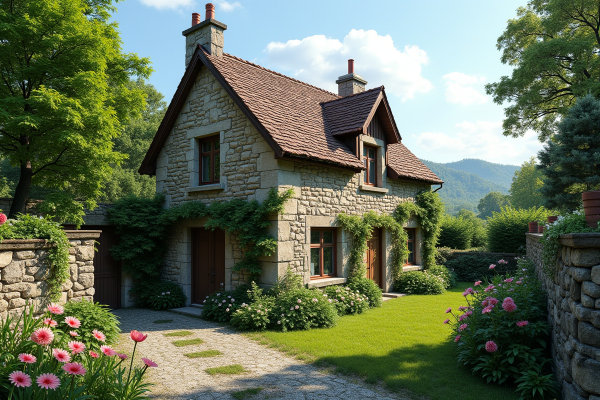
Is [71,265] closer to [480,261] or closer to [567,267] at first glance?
[567,267]

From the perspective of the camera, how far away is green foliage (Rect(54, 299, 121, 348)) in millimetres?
6543

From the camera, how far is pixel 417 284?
46.2 feet

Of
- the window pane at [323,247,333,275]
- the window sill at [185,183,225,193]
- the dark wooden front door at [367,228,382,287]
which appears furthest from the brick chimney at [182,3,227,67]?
the dark wooden front door at [367,228,382,287]

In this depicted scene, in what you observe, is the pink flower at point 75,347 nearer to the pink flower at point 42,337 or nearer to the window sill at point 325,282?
the pink flower at point 42,337

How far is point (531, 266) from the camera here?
8789 mm

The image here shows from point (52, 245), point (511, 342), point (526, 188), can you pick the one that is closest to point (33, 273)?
point (52, 245)

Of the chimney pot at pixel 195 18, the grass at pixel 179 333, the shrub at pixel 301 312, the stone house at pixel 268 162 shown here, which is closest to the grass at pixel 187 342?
the grass at pixel 179 333

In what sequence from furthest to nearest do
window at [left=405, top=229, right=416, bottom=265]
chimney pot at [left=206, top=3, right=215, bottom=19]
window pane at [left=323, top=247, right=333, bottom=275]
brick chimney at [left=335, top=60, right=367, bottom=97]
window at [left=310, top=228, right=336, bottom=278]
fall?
brick chimney at [left=335, top=60, right=367, bottom=97], window at [left=405, top=229, right=416, bottom=265], chimney pot at [left=206, top=3, right=215, bottom=19], window pane at [left=323, top=247, right=333, bottom=275], window at [left=310, top=228, right=336, bottom=278]

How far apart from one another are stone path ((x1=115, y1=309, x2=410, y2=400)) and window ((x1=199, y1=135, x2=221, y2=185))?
492 cm

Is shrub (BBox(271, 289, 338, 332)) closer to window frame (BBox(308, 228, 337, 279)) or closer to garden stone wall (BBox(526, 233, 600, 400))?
window frame (BBox(308, 228, 337, 279))

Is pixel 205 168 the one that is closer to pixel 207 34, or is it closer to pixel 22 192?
pixel 207 34

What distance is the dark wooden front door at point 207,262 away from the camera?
11.3 meters

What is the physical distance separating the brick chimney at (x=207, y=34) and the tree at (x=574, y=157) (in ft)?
45.9

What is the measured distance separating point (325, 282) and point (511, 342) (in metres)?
5.84
